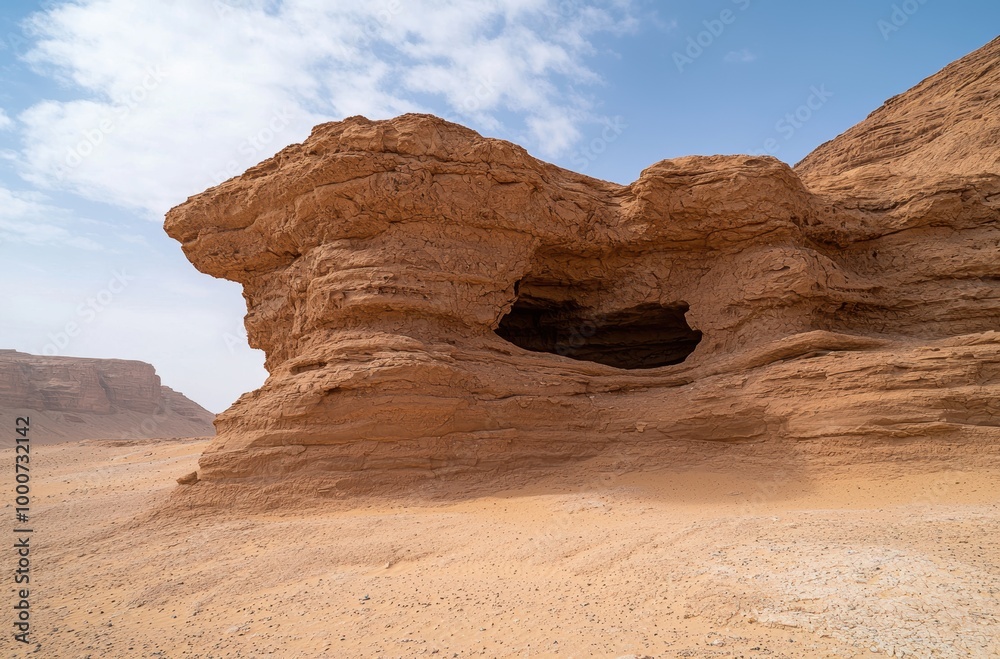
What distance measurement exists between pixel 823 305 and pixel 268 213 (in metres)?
11.0

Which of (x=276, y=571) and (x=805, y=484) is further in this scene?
(x=805, y=484)

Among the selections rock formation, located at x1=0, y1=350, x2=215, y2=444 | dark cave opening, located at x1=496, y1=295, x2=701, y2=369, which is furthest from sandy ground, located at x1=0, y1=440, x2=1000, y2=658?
rock formation, located at x1=0, y1=350, x2=215, y2=444

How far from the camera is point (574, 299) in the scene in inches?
499

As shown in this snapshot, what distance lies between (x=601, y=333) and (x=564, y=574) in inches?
339

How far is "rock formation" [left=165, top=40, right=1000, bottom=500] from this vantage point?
8.55 metres

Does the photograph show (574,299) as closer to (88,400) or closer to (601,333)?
(601,333)

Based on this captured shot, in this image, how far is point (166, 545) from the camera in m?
6.91

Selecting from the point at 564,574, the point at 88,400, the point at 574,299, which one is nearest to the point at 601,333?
the point at 574,299

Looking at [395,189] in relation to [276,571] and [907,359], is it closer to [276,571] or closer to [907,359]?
[276,571]

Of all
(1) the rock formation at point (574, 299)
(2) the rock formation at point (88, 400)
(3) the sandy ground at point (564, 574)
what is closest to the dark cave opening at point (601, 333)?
(1) the rock formation at point (574, 299)

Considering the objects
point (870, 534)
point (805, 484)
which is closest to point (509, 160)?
point (805, 484)

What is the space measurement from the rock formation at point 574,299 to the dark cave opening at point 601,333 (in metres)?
0.12

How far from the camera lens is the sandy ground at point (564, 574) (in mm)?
3748

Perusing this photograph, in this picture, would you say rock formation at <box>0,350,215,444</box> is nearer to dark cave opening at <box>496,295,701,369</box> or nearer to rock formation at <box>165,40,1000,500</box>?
rock formation at <box>165,40,1000,500</box>
